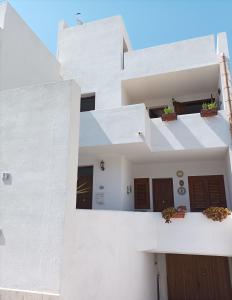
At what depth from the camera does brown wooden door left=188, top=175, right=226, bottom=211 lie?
11016 mm

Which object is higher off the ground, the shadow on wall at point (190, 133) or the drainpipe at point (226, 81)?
the drainpipe at point (226, 81)

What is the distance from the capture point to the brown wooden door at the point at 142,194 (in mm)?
11992

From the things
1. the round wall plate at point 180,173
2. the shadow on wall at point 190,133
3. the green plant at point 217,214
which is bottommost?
the green plant at point 217,214

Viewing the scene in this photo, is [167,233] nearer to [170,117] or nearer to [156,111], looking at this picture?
[170,117]

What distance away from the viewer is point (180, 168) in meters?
11.8

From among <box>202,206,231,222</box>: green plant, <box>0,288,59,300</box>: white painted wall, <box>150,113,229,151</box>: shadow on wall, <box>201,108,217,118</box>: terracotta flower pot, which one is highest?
<box>201,108,217,118</box>: terracotta flower pot

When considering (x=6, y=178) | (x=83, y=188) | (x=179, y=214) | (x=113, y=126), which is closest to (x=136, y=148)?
(x=113, y=126)

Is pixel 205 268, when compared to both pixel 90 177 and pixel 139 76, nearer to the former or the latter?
pixel 90 177

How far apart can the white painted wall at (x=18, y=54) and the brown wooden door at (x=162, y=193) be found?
712 cm

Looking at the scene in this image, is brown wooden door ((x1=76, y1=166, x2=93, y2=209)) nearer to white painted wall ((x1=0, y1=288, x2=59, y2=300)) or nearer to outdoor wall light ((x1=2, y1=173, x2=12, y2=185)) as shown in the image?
outdoor wall light ((x1=2, y1=173, x2=12, y2=185))

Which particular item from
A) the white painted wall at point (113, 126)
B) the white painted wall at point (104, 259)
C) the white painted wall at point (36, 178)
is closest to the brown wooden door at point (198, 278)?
the white painted wall at point (104, 259)

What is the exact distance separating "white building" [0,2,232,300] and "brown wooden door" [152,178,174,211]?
0.16 feet

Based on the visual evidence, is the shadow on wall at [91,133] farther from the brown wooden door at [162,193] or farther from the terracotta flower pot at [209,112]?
the brown wooden door at [162,193]

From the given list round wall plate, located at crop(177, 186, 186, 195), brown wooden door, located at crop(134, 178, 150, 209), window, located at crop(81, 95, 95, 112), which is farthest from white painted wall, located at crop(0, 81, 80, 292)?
round wall plate, located at crop(177, 186, 186, 195)
